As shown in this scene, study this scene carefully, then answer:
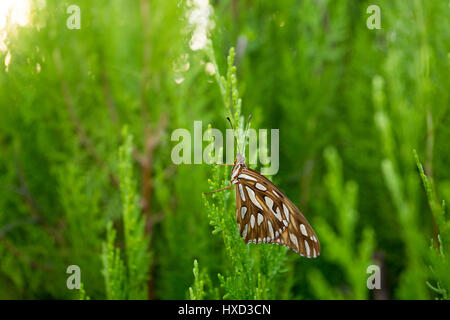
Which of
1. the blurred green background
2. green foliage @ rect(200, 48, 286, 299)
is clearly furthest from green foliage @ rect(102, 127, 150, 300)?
green foliage @ rect(200, 48, 286, 299)

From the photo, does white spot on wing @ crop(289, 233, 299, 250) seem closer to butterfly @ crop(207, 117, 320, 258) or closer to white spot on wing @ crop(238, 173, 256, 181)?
butterfly @ crop(207, 117, 320, 258)

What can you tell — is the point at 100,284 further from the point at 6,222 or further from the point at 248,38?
the point at 248,38

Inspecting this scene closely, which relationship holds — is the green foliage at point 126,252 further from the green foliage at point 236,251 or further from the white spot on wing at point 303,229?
the white spot on wing at point 303,229

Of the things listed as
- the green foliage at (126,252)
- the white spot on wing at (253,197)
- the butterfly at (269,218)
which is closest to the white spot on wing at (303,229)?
the butterfly at (269,218)
